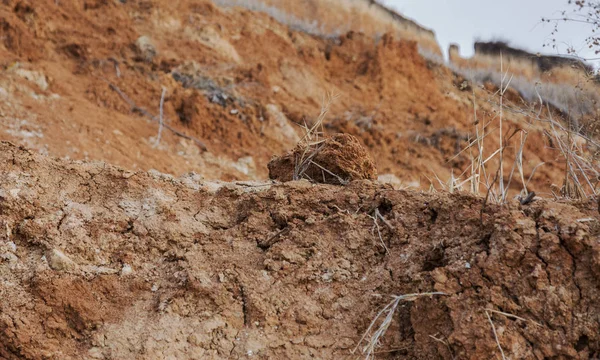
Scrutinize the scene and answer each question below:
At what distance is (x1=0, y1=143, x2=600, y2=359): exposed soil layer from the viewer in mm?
1922

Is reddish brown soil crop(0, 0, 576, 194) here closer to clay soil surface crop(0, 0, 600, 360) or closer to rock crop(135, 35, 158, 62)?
rock crop(135, 35, 158, 62)

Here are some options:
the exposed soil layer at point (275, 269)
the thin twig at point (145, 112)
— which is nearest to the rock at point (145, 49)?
the thin twig at point (145, 112)

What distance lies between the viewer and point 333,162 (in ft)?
9.78

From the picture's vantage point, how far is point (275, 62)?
11852 mm

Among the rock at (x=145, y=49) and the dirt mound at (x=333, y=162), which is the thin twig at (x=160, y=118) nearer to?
the rock at (x=145, y=49)

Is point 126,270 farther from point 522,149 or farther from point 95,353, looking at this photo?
point 522,149

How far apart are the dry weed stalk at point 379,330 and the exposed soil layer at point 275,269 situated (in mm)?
33

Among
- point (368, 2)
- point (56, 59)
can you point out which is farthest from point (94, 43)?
point (368, 2)

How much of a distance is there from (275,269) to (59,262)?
0.81 m

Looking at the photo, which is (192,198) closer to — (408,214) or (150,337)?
(150,337)

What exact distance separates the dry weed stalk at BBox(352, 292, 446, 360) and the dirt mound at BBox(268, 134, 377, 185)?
3.05 feet

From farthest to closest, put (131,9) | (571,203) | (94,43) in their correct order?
(131,9) → (94,43) → (571,203)

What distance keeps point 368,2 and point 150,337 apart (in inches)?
672

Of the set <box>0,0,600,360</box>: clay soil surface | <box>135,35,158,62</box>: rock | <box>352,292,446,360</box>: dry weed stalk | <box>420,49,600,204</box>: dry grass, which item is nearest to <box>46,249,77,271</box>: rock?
<box>0,0,600,360</box>: clay soil surface
